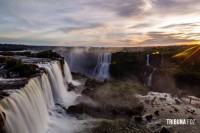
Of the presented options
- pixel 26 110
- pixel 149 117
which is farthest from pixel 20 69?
pixel 149 117

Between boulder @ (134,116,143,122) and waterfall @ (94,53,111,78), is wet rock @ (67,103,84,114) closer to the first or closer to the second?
boulder @ (134,116,143,122)

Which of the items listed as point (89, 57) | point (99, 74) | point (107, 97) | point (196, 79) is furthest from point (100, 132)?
point (89, 57)

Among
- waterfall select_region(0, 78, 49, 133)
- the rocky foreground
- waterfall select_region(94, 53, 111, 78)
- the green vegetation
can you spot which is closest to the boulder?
the rocky foreground

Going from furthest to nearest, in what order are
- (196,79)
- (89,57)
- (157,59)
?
(89,57)
(157,59)
(196,79)

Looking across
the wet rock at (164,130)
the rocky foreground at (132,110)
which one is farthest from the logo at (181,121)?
the wet rock at (164,130)

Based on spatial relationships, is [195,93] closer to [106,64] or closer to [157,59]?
[157,59]

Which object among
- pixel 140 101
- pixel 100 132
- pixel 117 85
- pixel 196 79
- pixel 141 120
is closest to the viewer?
pixel 100 132

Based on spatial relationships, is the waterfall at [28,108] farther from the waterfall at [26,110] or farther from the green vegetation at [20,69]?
the green vegetation at [20,69]
